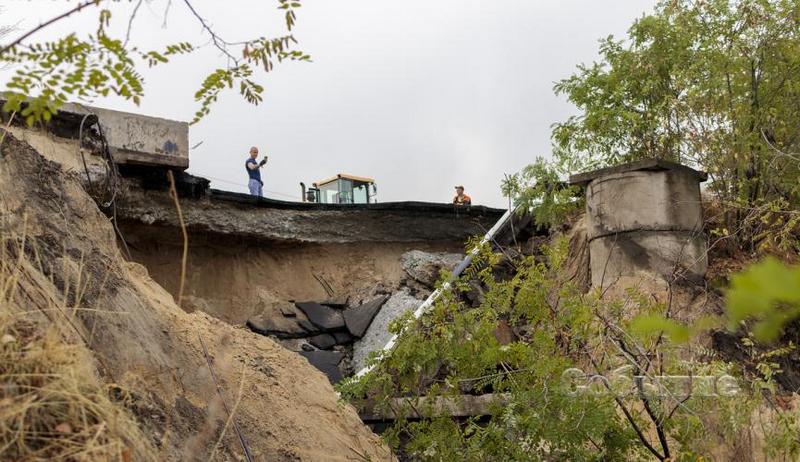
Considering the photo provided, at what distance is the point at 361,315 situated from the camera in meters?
12.1

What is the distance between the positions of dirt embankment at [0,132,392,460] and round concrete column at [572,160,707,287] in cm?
521

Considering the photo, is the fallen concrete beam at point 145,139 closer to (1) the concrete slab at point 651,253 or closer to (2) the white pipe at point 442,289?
(2) the white pipe at point 442,289

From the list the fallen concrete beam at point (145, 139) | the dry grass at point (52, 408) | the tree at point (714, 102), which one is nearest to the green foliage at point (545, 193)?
the tree at point (714, 102)

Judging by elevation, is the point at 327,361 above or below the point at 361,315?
below

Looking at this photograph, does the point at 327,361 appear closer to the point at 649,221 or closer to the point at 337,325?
the point at 337,325

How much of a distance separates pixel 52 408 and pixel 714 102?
1031 cm

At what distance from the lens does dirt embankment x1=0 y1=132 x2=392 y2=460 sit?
12.1 ft

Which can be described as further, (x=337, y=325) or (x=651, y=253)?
(x=337, y=325)

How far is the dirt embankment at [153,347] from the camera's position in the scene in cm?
368

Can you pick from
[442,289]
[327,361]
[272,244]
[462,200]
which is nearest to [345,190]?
[462,200]

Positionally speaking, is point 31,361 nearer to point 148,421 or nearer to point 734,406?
point 148,421

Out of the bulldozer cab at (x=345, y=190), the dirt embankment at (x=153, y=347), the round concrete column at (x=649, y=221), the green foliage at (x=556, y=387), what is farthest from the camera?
the bulldozer cab at (x=345, y=190)

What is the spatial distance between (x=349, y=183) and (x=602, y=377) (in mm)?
14920

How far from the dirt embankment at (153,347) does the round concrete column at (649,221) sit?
17.1 ft
